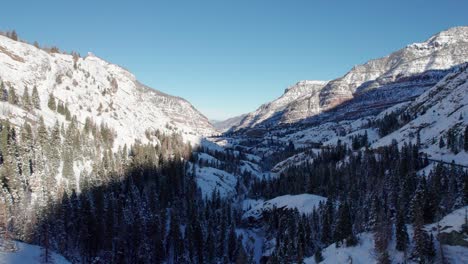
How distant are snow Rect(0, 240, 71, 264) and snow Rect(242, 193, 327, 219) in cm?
9699

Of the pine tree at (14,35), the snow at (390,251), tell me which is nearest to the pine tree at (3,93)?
the pine tree at (14,35)

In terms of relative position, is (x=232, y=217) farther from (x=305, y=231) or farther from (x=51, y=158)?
(x=51, y=158)

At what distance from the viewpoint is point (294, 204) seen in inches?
6275

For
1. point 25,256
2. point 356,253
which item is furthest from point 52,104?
point 356,253

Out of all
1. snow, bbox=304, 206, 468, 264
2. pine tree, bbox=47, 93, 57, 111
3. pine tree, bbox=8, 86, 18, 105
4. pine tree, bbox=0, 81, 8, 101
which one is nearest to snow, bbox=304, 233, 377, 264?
snow, bbox=304, 206, 468, 264

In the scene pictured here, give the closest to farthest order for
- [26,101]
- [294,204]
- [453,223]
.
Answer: [453,223]
[26,101]
[294,204]

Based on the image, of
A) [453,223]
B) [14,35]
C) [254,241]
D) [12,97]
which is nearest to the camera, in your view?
[453,223]

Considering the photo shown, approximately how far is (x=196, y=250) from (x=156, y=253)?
47.5 feet

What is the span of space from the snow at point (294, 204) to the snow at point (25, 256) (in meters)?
97.0

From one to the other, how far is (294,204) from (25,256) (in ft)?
365

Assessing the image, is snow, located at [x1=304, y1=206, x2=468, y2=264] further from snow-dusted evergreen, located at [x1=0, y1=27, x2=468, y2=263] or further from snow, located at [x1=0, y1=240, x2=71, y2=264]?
snow, located at [x1=0, y1=240, x2=71, y2=264]

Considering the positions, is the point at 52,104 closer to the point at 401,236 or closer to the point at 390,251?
the point at 390,251

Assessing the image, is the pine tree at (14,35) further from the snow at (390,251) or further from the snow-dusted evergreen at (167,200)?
the snow at (390,251)

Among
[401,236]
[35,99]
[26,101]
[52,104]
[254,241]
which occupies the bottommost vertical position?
[254,241]
